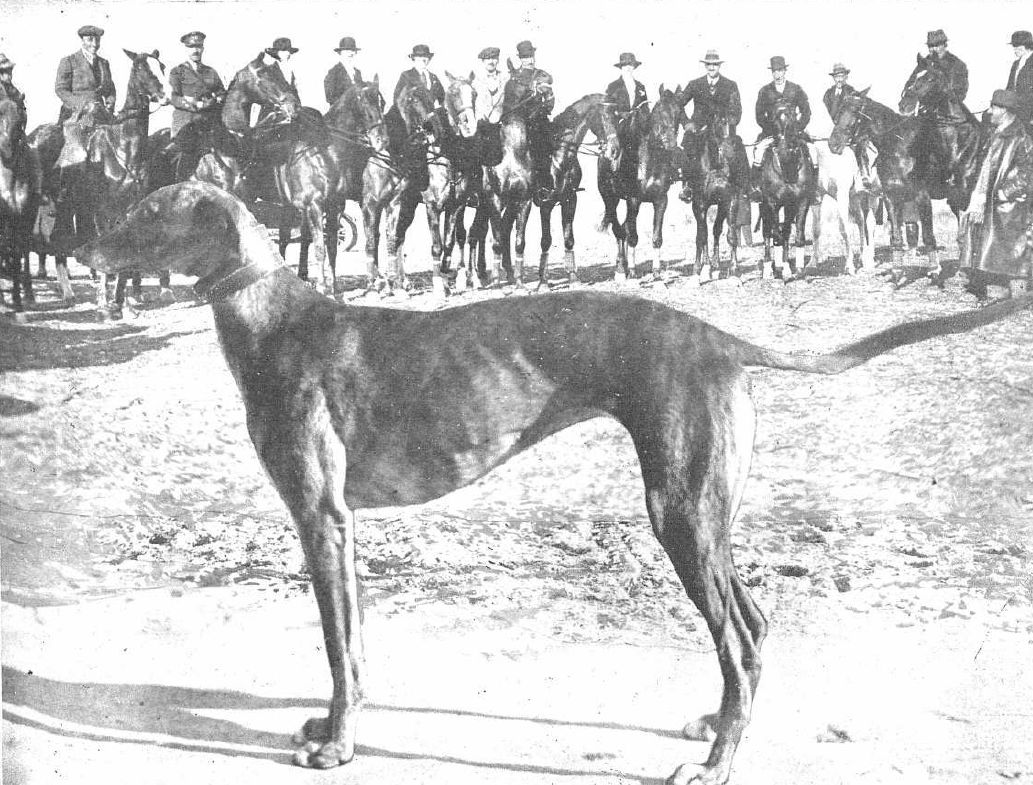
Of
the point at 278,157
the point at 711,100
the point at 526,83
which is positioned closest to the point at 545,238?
the point at 526,83

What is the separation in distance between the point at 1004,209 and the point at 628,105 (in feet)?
4.60

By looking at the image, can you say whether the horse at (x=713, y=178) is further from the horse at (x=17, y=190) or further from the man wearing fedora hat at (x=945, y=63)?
the horse at (x=17, y=190)

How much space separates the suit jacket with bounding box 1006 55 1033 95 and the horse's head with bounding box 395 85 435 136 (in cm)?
205

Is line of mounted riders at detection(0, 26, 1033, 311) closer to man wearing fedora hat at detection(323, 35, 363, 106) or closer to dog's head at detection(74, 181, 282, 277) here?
man wearing fedora hat at detection(323, 35, 363, 106)

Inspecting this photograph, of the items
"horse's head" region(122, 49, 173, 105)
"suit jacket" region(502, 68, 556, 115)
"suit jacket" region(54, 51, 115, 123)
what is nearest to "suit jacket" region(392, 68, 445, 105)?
"suit jacket" region(502, 68, 556, 115)

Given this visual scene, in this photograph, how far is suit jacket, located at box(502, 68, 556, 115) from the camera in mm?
4082

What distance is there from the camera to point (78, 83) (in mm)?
4219

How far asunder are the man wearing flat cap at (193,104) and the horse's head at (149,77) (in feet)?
0.09

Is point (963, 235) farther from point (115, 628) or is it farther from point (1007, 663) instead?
point (115, 628)

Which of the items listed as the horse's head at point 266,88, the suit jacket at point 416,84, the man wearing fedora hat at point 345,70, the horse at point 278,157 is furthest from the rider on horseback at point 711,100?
the horse's head at point 266,88

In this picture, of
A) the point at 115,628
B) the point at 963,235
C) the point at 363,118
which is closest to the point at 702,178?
the point at 963,235

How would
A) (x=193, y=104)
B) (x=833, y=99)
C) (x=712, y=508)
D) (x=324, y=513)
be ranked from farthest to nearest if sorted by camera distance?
1. (x=193, y=104)
2. (x=833, y=99)
3. (x=324, y=513)
4. (x=712, y=508)

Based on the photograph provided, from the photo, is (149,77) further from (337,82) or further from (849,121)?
(849,121)

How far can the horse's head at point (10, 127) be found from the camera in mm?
4250
